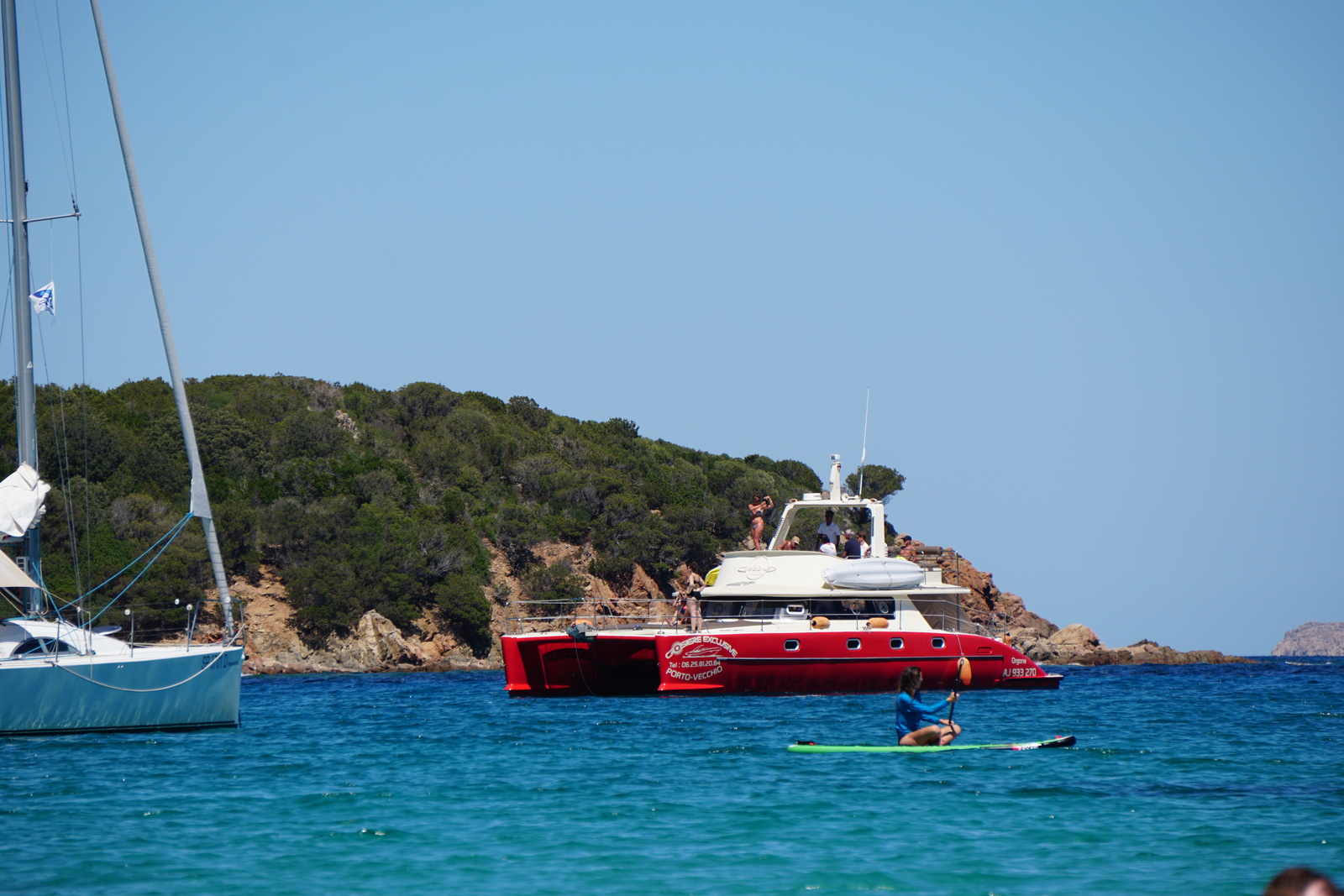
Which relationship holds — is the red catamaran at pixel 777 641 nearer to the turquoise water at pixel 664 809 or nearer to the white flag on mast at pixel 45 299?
the turquoise water at pixel 664 809

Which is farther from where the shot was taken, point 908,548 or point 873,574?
point 908,548

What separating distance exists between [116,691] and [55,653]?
43.6 inches

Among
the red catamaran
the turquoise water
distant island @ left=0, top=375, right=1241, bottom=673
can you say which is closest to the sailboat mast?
the turquoise water

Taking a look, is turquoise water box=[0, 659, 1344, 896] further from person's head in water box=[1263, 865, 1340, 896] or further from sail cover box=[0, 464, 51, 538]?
person's head in water box=[1263, 865, 1340, 896]

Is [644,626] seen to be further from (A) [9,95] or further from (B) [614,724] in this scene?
(A) [9,95]

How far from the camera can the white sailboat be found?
20859mm

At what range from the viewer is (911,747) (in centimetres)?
1884

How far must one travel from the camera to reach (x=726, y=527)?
67.9 meters

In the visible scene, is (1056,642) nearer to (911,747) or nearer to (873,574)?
(873,574)

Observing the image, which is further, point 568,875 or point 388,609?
point 388,609

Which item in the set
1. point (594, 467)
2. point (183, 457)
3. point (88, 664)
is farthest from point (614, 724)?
point (594, 467)

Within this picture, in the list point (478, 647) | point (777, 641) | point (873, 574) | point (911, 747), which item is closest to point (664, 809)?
point (911, 747)

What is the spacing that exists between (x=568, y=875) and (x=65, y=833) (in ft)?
18.5

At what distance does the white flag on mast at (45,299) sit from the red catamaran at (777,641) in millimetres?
12288
